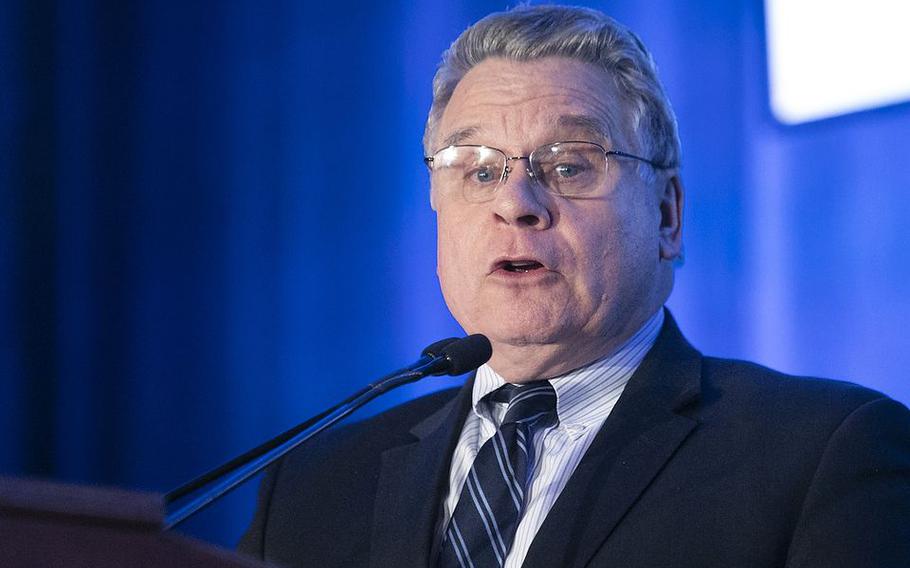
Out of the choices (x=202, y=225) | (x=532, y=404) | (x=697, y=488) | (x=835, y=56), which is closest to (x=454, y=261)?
(x=532, y=404)

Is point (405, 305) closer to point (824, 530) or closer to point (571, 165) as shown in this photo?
point (571, 165)

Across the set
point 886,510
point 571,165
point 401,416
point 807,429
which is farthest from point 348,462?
point 886,510

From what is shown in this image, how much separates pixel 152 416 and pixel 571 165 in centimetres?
164

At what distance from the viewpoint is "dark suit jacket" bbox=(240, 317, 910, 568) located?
1.46 meters

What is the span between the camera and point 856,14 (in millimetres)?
2102

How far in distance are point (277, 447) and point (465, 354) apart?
322mm

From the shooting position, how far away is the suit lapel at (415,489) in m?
1.70

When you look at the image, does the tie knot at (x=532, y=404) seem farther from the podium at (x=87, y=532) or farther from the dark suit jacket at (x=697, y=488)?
the podium at (x=87, y=532)

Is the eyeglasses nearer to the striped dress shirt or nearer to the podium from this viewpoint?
the striped dress shirt

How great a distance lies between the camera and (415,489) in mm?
1797

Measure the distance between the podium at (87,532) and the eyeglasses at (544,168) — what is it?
106 cm

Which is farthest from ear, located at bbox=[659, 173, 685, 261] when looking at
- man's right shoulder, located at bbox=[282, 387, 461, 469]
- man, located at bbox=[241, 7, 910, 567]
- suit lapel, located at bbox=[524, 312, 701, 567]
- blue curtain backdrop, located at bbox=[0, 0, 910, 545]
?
blue curtain backdrop, located at bbox=[0, 0, 910, 545]

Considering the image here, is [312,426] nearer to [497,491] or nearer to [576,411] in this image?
[497,491]

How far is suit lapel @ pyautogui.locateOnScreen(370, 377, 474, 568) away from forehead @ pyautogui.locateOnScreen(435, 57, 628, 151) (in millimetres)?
440
